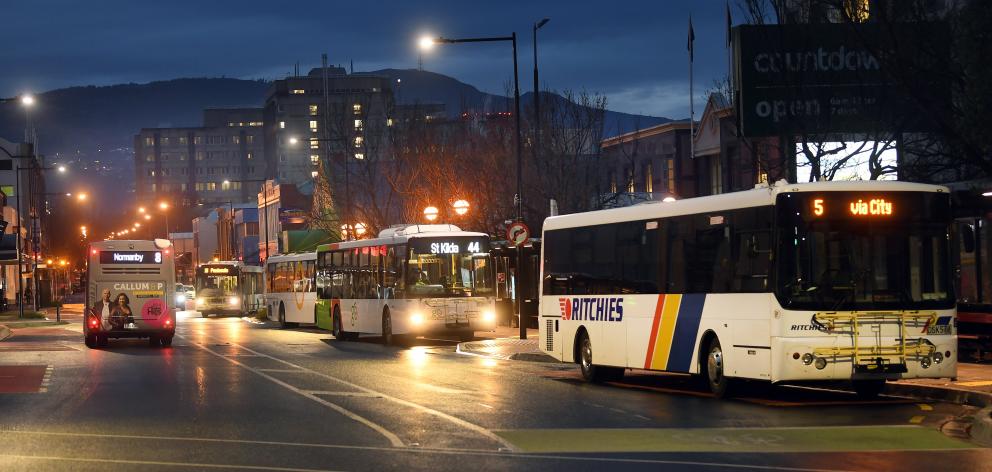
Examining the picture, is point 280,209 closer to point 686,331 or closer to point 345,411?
point 686,331

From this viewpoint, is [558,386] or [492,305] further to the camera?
[492,305]

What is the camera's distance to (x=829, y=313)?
1861cm

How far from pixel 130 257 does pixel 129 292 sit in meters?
1.05

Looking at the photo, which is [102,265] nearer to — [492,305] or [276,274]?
[492,305]

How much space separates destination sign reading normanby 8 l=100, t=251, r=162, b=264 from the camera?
40.0 metres

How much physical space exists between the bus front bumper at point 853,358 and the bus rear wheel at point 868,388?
1.29 m

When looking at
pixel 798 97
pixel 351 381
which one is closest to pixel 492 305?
pixel 798 97

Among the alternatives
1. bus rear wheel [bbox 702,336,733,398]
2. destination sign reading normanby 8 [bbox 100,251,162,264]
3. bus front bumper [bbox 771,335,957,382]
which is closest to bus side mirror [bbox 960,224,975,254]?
bus front bumper [bbox 771,335,957,382]

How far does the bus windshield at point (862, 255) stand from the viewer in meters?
18.8

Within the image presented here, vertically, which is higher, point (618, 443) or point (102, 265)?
point (102, 265)

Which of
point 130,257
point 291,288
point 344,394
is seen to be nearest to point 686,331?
point 344,394

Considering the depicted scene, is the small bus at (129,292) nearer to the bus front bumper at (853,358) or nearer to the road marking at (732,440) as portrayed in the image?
the bus front bumper at (853,358)

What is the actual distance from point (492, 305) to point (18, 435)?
77.0 ft

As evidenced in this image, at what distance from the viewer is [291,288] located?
5659 cm
